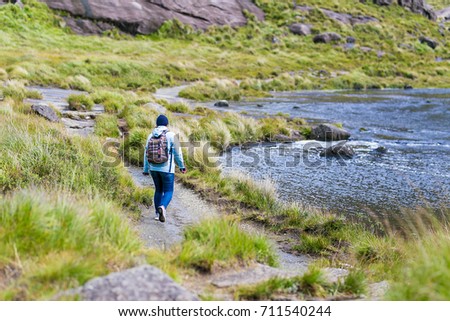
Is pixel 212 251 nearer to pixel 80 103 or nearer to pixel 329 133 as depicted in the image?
pixel 329 133

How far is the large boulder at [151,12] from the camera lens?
56188 mm

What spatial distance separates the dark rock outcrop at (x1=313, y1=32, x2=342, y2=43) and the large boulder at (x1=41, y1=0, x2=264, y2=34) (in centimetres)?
1191

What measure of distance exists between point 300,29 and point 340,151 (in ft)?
194

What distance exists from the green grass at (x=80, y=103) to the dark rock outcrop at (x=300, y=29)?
55894 mm

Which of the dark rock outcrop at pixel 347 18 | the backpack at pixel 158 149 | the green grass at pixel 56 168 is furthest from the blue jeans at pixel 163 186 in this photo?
the dark rock outcrop at pixel 347 18

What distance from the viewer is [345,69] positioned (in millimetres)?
53750

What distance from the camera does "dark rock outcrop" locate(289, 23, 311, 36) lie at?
2783 inches

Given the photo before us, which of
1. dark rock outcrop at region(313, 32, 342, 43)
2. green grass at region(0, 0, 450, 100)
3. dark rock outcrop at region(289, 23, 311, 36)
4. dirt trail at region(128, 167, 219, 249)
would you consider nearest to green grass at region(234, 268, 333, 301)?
dirt trail at region(128, 167, 219, 249)

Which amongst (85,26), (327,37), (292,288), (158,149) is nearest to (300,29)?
(327,37)

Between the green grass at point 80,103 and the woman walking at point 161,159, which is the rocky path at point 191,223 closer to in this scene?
the woman walking at point 161,159

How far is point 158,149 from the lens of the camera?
8.09 metres

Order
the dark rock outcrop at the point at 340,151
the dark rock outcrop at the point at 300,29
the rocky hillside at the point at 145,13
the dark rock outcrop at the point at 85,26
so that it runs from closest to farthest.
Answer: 1. the dark rock outcrop at the point at 340,151
2. the dark rock outcrop at the point at 85,26
3. the rocky hillside at the point at 145,13
4. the dark rock outcrop at the point at 300,29

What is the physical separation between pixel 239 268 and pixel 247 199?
4985 mm
